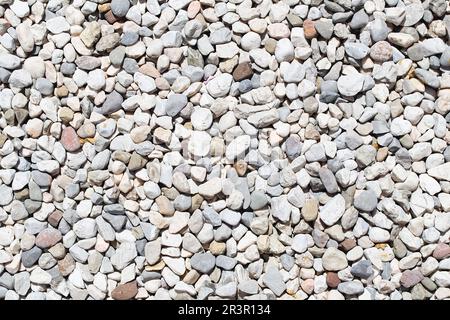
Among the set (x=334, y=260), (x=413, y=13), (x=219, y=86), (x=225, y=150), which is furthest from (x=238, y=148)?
(x=413, y=13)

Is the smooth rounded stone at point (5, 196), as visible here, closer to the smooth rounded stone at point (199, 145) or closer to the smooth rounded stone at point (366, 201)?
the smooth rounded stone at point (199, 145)

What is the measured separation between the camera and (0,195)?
211 centimetres

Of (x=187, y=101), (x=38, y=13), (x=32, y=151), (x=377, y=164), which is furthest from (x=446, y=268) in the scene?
(x=38, y=13)

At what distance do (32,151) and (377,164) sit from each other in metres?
1.03

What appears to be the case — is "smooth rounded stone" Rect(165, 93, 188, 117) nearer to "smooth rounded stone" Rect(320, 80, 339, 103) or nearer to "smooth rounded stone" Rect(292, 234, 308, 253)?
"smooth rounded stone" Rect(320, 80, 339, 103)

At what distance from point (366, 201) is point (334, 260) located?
194 millimetres

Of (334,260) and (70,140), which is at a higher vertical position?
(70,140)

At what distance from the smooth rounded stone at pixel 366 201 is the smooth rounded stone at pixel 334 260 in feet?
0.48

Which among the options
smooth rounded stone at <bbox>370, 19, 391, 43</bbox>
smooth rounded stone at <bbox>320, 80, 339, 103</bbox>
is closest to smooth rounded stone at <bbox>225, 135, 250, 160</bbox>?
smooth rounded stone at <bbox>320, 80, 339, 103</bbox>

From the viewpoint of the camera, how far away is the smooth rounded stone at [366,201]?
204 cm

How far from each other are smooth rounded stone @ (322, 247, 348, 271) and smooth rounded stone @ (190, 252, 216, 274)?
→ 325mm

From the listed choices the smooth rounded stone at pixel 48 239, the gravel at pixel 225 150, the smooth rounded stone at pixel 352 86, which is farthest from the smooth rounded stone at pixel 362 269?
the smooth rounded stone at pixel 48 239

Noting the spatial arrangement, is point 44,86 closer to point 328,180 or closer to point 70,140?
point 70,140

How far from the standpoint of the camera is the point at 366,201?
2043 millimetres
